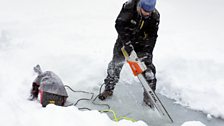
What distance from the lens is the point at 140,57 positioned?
490 cm

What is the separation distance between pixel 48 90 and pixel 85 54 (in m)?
1.61

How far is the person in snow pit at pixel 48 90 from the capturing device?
4.50 m

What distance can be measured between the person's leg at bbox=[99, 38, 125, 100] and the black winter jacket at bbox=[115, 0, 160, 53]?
0.84 feet

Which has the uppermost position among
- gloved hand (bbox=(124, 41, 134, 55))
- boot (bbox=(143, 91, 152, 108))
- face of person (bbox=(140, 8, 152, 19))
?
face of person (bbox=(140, 8, 152, 19))

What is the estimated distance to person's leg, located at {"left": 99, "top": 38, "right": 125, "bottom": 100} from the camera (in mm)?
4980

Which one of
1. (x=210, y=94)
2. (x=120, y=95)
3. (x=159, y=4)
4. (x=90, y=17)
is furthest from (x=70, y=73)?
(x=159, y=4)

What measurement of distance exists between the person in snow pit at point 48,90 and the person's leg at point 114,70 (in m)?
0.67

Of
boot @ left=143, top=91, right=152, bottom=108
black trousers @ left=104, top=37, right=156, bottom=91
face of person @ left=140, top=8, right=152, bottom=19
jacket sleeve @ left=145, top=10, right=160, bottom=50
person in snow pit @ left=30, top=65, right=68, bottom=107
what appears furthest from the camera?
boot @ left=143, top=91, right=152, bottom=108

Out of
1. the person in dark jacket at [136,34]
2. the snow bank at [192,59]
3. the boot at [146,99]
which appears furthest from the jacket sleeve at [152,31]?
the snow bank at [192,59]

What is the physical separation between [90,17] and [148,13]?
3.60 m

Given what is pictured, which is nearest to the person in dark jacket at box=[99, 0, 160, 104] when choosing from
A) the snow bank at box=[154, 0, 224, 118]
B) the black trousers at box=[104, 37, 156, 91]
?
the black trousers at box=[104, 37, 156, 91]

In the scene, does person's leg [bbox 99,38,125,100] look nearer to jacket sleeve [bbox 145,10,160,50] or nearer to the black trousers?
the black trousers

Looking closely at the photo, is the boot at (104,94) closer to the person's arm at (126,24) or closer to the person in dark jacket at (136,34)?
the person in dark jacket at (136,34)

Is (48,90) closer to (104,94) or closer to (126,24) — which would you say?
(104,94)
